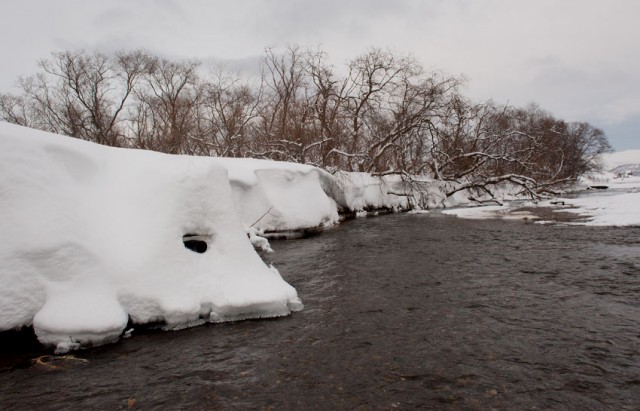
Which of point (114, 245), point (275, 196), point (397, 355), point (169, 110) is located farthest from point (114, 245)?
point (169, 110)

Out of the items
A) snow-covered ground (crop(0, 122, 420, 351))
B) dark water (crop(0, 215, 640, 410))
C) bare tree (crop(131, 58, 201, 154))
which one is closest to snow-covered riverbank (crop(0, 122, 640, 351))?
snow-covered ground (crop(0, 122, 420, 351))

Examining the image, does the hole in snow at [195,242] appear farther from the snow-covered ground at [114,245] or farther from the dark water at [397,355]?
the dark water at [397,355]

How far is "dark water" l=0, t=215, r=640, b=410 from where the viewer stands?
10.5 feet

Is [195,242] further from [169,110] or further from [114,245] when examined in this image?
[169,110]

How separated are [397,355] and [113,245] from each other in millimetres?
3835

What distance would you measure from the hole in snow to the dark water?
1482 millimetres

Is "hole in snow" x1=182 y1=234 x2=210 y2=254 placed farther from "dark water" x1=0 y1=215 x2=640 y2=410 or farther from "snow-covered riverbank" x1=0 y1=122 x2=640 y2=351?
"dark water" x1=0 y1=215 x2=640 y2=410

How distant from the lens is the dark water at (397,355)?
3189mm

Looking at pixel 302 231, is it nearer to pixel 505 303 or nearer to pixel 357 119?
pixel 505 303

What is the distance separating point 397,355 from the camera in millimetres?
3926

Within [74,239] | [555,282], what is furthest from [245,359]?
[555,282]

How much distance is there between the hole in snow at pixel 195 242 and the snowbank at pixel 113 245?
0.03m

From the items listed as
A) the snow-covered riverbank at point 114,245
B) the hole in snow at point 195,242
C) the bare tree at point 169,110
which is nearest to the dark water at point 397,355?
the snow-covered riverbank at point 114,245

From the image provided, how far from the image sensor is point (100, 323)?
13.5 ft
